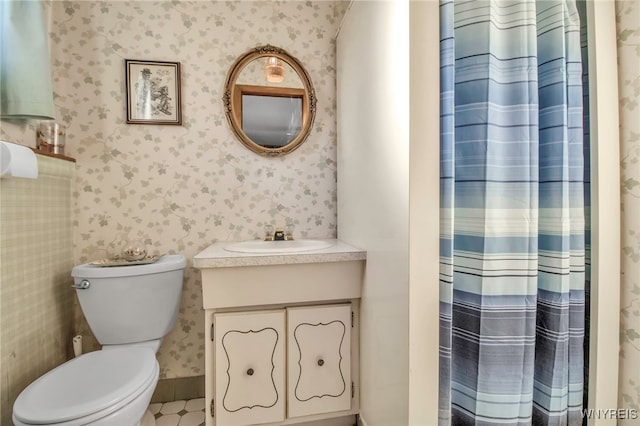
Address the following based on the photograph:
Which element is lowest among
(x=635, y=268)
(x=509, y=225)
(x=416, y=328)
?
(x=416, y=328)

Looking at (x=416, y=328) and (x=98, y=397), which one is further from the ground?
(x=416, y=328)

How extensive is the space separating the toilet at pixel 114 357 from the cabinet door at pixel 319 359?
552mm

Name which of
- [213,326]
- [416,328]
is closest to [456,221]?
[416,328]

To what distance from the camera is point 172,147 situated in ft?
5.15

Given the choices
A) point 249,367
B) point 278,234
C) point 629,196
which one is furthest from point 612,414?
point 278,234

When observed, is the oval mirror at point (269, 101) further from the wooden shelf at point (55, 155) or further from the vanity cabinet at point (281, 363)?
the vanity cabinet at point (281, 363)

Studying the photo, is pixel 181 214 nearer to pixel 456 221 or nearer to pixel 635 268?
pixel 456 221

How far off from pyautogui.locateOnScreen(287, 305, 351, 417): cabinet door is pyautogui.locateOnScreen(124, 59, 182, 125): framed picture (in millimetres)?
1225

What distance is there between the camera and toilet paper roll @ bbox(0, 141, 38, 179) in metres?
0.99

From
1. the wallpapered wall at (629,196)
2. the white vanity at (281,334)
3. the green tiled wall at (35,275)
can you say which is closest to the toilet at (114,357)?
the green tiled wall at (35,275)

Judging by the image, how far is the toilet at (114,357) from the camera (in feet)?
2.83

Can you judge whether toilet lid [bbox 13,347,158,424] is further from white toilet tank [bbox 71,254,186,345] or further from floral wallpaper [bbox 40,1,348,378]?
floral wallpaper [bbox 40,1,348,378]

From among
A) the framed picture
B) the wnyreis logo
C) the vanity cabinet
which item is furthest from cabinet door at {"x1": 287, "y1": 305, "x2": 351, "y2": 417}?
the framed picture

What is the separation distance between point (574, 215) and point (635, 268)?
0.90 feet
